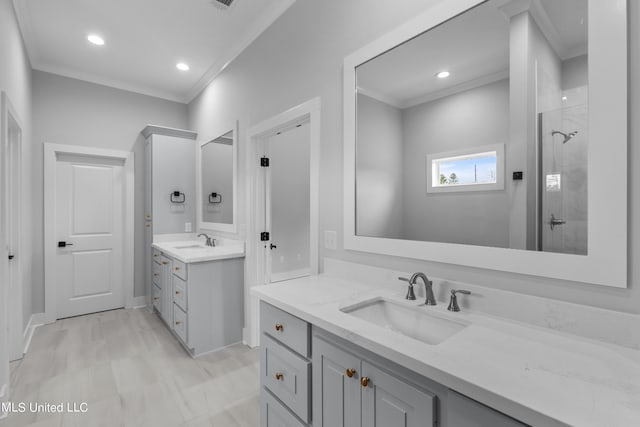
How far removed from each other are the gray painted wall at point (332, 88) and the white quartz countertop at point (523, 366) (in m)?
0.16

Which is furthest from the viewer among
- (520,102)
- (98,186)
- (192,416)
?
(98,186)

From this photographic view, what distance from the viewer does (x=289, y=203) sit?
14.5 feet

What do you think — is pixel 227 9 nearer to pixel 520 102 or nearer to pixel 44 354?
pixel 520 102

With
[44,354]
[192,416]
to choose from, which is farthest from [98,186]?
[192,416]

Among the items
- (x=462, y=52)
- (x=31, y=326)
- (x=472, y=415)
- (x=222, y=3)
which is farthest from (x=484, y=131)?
(x=31, y=326)

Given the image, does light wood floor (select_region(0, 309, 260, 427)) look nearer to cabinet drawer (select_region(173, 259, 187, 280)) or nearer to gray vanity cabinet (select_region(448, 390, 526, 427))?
cabinet drawer (select_region(173, 259, 187, 280))

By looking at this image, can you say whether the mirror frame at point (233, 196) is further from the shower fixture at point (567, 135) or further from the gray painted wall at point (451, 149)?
the shower fixture at point (567, 135)

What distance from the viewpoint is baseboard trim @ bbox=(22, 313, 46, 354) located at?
2904mm

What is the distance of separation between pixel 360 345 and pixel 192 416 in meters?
1.56

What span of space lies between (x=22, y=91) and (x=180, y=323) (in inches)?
104

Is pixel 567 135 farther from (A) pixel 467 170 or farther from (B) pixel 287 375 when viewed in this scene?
(B) pixel 287 375

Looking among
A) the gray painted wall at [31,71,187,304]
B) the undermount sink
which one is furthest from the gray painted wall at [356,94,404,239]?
the gray painted wall at [31,71,187,304]

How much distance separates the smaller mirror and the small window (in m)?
2.24

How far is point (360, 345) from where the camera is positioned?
1.01 meters
